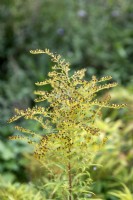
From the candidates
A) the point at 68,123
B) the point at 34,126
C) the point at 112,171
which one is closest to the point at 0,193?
the point at 68,123

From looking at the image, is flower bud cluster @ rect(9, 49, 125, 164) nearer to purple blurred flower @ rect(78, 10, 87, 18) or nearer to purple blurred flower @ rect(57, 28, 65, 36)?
purple blurred flower @ rect(57, 28, 65, 36)

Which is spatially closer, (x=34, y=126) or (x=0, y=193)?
(x=0, y=193)

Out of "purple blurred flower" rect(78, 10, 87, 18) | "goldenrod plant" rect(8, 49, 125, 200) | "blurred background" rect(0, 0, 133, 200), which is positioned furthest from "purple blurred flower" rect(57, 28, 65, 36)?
"goldenrod plant" rect(8, 49, 125, 200)

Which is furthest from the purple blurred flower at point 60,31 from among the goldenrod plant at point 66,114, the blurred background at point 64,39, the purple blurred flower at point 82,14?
the goldenrod plant at point 66,114

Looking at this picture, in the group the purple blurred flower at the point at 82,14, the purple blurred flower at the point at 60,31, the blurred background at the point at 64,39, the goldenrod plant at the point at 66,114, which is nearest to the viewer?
the goldenrod plant at the point at 66,114

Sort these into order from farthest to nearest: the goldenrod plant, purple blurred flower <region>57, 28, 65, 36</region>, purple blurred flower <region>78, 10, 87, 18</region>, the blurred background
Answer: purple blurred flower <region>78, 10, 87, 18</region> < purple blurred flower <region>57, 28, 65, 36</region> < the blurred background < the goldenrod plant

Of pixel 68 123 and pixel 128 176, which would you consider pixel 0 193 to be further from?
pixel 128 176

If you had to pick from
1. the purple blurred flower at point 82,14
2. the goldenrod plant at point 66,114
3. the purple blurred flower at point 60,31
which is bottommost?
the goldenrod plant at point 66,114

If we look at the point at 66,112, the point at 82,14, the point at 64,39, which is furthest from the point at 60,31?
the point at 66,112

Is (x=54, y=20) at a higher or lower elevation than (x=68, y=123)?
higher

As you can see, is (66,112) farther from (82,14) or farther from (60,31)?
(82,14)

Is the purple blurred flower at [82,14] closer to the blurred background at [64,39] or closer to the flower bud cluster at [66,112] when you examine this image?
the blurred background at [64,39]
